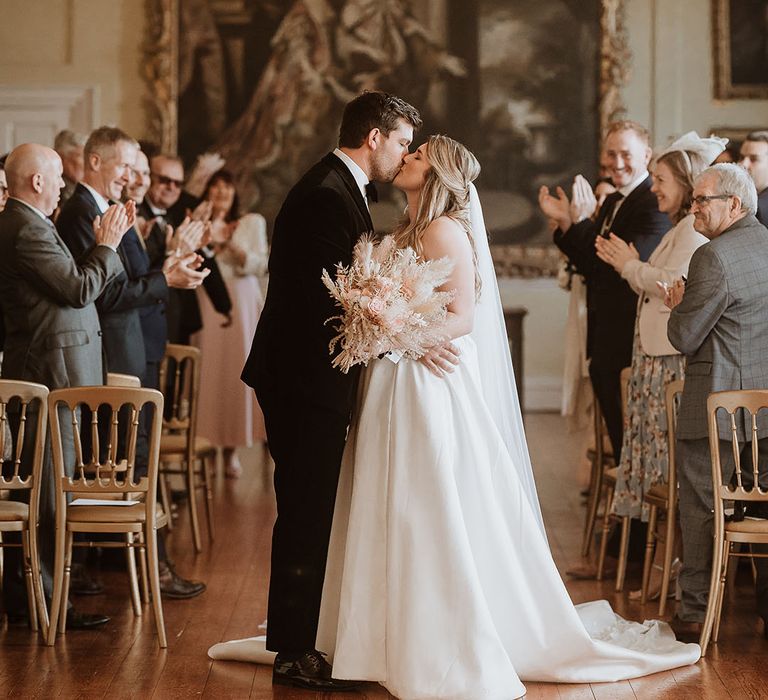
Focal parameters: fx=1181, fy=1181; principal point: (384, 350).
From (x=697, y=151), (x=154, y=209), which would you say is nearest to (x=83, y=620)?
(x=154, y=209)

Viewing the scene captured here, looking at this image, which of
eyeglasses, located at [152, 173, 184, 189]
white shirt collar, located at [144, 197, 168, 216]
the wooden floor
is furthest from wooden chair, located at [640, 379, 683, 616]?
eyeglasses, located at [152, 173, 184, 189]

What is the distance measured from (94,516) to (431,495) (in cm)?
148

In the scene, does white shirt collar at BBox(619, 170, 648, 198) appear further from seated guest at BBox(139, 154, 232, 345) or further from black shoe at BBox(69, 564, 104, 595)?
black shoe at BBox(69, 564, 104, 595)

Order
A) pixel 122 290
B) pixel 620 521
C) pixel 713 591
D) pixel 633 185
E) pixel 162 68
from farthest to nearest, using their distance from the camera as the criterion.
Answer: pixel 162 68 < pixel 633 185 < pixel 620 521 < pixel 122 290 < pixel 713 591

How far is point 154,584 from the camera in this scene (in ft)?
15.5

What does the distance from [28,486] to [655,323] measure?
2957 millimetres

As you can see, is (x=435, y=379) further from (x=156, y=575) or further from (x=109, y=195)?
(x=109, y=195)

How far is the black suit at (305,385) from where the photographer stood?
412 centimetres

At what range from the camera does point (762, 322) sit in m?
4.72

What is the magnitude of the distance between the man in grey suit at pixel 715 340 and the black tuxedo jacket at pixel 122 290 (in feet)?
8.34

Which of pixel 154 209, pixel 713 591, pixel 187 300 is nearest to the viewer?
pixel 713 591

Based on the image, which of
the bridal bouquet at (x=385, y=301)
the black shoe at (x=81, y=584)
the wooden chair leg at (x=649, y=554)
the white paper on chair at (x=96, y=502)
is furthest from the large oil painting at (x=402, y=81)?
the bridal bouquet at (x=385, y=301)

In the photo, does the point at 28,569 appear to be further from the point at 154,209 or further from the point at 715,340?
the point at 154,209

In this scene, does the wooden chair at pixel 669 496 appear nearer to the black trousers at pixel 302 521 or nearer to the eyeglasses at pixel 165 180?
the black trousers at pixel 302 521
